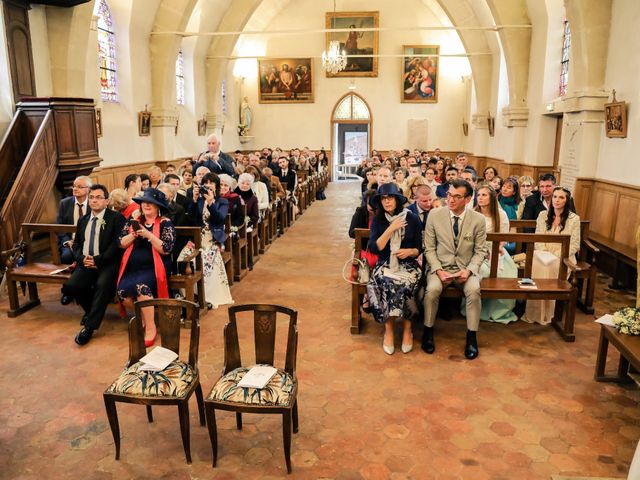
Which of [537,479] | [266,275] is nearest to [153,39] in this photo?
[266,275]

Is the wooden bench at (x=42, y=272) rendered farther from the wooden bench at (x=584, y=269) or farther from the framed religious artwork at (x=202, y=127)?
the framed religious artwork at (x=202, y=127)

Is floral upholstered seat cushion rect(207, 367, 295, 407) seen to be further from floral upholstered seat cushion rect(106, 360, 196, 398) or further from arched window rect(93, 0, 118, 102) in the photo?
arched window rect(93, 0, 118, 102)

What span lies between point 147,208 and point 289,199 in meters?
6.57

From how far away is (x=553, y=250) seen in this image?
5898 millimetres

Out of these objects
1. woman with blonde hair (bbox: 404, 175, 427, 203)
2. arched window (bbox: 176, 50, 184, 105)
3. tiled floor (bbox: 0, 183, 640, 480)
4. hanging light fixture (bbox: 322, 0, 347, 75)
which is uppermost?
hanging light fixture (bbox: 322, 0, 347, 75)

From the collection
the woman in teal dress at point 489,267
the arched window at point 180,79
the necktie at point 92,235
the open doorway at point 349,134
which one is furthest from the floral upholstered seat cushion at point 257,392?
the open doorway at point 349,134

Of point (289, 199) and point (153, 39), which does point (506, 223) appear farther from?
point (153, 39)

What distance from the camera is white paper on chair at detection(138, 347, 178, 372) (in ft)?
10.9

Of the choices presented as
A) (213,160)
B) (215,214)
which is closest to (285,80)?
(213,160)

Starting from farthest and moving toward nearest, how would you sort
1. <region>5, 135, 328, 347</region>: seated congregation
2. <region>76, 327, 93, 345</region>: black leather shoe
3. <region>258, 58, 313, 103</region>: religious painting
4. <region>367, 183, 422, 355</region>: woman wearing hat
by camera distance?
<region>258, 58, 313, 103</region>: religious painting
<region>5, 135, 328, 347</region>: seated congregation
<region>76, 327, 93, 345</region>: black leather shoe
<region>367, 183, 422, 355</region>: woman wearing hat

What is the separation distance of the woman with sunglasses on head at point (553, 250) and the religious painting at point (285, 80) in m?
16.6

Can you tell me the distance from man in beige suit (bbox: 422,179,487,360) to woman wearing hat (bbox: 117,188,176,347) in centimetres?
253

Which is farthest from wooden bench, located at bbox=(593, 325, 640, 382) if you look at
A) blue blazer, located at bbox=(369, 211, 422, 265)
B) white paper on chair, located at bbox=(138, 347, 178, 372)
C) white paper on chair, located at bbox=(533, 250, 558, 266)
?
white paper on chair, located at bbox=(138, 347, 178, 372)

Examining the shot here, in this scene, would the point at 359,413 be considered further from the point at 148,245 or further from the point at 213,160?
the point at 213,160
